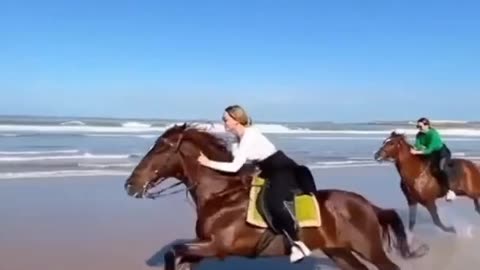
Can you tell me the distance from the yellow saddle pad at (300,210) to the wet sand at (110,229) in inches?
79.3

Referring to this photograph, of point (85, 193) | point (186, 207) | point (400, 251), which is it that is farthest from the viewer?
point (85, 193)

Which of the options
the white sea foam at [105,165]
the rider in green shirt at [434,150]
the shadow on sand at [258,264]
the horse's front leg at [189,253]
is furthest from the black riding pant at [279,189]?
the white sea foam at [105,165]

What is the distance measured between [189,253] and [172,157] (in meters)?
0.97

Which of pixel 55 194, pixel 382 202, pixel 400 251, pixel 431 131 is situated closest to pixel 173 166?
pixel 400 251

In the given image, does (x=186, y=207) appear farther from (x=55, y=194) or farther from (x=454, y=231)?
(x=454, y=231)

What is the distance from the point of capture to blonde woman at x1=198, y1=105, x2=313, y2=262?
627 cm

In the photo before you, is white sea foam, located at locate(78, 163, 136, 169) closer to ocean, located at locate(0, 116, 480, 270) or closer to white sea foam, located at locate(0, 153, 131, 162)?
ocean, located at locate(0, 116, 480, 270)

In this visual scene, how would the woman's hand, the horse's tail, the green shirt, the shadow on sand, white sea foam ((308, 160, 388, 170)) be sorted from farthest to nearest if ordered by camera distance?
white sea foam ((308, 160, 388, 170)) < the green shirt < the shadow on sand < the horse's tail < the woman's hand

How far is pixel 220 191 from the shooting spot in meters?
6.50

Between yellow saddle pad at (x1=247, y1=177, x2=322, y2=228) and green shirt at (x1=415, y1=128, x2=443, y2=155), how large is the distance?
17.2ft

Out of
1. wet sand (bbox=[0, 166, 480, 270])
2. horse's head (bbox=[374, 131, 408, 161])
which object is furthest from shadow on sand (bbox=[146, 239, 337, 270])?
horse's head (bbox=[374, 131, 408, 161])

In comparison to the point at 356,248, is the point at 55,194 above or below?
below

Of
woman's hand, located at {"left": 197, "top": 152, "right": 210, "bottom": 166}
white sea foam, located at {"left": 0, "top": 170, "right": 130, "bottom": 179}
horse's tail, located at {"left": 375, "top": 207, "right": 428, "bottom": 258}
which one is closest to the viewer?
woman's hand, located at {"left": 197, "top": 152, "right": 210, "bottom": 166}

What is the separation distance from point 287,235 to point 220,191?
76 cm
